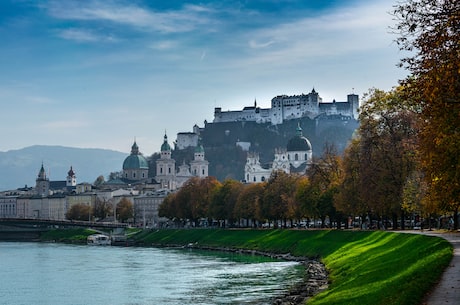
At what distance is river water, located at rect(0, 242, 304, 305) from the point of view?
1377 inches

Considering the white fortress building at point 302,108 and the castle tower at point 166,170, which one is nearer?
the castle tower at point 166,170

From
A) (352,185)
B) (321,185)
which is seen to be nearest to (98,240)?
(321,185)

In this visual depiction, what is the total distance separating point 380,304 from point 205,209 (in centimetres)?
7890

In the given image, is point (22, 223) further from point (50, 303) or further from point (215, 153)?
A: point (50, 303)

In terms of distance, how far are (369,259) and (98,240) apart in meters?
72.3

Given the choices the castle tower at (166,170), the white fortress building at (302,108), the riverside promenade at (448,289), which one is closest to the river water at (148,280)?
the riverside promenade at (448,289)

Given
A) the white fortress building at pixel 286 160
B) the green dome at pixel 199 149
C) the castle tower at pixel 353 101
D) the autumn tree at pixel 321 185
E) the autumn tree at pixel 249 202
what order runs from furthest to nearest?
the castle tower at pixel 353 101 → the green dome at pixel 199 149 → the white fortress building at pixel 286 160 → the autumn tree at pixel 249 202 → the autumn tree at pixel 321 185

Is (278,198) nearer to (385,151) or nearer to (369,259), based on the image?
(385,151)

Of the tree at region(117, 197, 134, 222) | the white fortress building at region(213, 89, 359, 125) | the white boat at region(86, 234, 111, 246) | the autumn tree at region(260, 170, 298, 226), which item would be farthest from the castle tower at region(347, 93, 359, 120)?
the autumn tree at region(260, 170, 298, 226)

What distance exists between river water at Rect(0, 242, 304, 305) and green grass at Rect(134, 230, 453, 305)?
2.57 m

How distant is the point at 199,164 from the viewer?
590 ft

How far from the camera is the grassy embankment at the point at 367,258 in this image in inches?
805

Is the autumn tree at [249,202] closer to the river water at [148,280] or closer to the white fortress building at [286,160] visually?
the river water at [148,280]

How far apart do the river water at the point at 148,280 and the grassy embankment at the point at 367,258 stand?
260 centimetres
